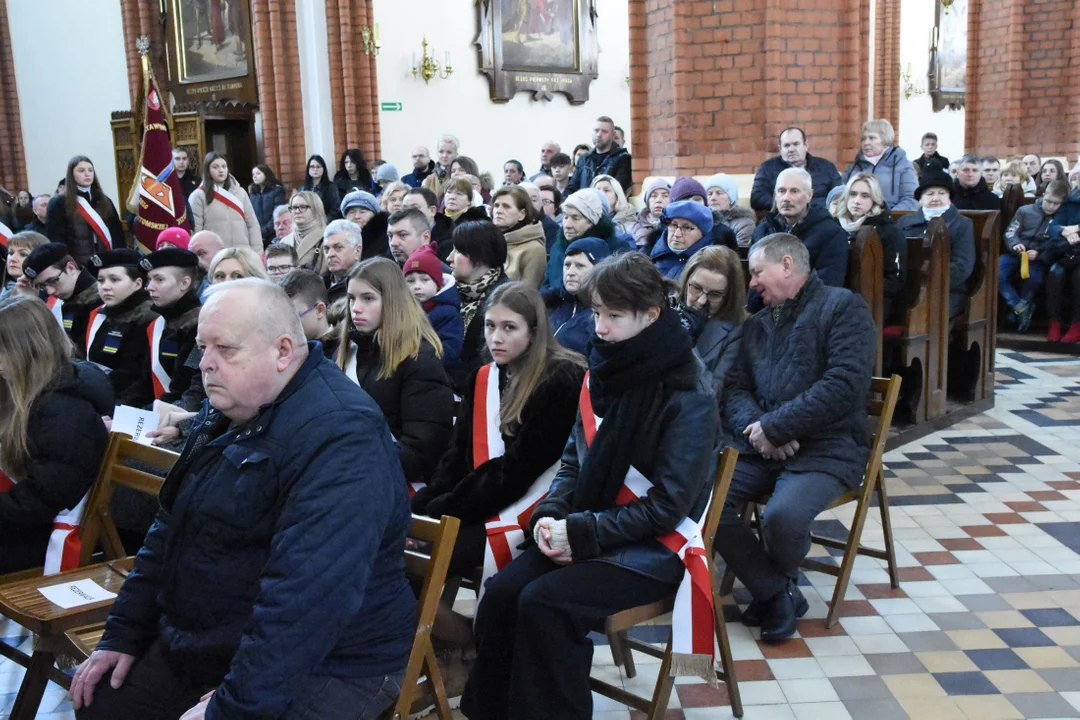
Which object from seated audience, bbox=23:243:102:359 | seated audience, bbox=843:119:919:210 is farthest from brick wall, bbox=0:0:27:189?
seated audience, bbox=843:119:919:210

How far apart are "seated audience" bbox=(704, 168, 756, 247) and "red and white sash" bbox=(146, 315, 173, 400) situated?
3.35 metres

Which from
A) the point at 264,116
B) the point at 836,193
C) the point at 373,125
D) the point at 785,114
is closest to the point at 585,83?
the point at 373,125

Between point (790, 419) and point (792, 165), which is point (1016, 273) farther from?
point (790, 419)

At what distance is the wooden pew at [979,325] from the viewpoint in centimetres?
658

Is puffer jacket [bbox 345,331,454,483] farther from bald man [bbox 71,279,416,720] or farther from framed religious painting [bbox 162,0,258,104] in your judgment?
framed religious painting [bbox 162,0,258,104]

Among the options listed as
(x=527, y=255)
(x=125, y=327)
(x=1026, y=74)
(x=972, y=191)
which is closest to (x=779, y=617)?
(x=527, y=255)

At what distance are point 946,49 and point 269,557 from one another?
21.6 metres

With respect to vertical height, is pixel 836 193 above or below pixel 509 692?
above

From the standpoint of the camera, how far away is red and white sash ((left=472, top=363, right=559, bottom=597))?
3184mm

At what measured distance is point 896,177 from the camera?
7137mm

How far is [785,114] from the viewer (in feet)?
24.6

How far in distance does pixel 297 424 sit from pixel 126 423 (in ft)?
6.56

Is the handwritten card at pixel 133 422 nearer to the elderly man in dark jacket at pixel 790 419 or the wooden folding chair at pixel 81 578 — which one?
the wooden folding chair at pixel 81 578

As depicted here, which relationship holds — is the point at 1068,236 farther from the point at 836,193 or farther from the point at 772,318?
the point at 772,318
